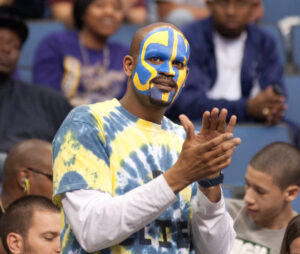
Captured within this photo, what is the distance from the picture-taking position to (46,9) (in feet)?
19.6

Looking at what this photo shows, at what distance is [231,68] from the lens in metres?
4.52

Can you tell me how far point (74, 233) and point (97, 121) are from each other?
1.00 feet

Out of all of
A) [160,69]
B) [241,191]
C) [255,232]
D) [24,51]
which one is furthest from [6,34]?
[160,69]

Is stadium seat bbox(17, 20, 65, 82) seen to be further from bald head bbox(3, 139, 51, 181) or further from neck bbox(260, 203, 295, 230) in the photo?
neck bbox(260, 203, 295, 230)

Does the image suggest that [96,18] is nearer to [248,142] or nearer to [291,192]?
[248,142]

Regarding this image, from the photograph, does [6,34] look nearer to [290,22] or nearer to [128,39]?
[128,39]

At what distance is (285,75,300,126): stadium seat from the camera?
4891 mm

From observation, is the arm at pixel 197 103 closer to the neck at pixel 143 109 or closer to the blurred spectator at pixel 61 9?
the blurred spectator at pixel 61 9

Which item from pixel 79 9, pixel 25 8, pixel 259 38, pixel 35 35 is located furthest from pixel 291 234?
pixel 25 8

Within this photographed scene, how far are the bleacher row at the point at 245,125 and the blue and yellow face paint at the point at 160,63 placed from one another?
1.57m

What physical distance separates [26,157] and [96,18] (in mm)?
1669

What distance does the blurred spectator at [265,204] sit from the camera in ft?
10.2

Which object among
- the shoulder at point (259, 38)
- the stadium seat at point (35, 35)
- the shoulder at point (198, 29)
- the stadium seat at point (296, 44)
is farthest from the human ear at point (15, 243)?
the stadium seat at point (296, 44)

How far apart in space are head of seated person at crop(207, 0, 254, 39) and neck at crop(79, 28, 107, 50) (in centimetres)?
79
